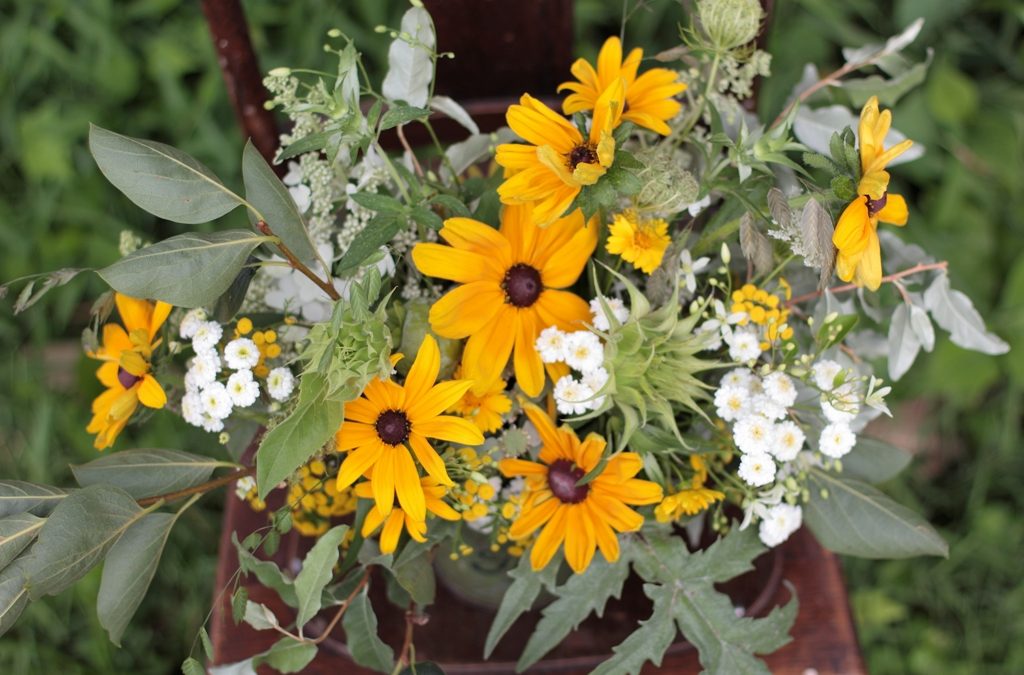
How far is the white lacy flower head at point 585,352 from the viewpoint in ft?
1.86

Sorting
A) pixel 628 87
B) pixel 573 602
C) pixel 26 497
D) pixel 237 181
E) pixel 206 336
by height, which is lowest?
pixel 237 181

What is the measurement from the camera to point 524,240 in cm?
61

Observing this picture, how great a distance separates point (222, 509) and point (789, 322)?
1.08 metres

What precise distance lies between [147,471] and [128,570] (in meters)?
0.07

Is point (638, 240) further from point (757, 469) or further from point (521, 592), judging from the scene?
point (521, 592)

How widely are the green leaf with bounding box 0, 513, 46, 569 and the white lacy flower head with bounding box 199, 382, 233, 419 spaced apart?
0.43 ft

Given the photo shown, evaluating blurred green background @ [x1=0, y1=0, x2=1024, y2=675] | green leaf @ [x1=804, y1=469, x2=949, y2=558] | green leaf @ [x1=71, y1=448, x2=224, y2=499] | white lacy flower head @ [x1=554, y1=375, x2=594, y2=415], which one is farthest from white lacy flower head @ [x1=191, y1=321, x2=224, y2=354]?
blurred green background @ [x1=0, y1=0, x2=1024, y2=675]

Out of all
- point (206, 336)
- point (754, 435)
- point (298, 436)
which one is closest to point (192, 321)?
point (206, 336)

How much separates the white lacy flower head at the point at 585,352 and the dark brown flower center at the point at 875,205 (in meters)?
0.17

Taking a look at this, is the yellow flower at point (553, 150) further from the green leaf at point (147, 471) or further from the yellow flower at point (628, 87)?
the green leaf at point (147, 471)

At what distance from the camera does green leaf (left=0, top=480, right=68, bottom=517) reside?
2.06ft

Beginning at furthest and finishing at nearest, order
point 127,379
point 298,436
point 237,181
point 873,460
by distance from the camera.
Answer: point 237,181 → point 873,460 → point 127,379 → point 298,436

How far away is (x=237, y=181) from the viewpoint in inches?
60.2

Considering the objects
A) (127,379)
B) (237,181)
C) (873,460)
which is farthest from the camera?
(237,181)
